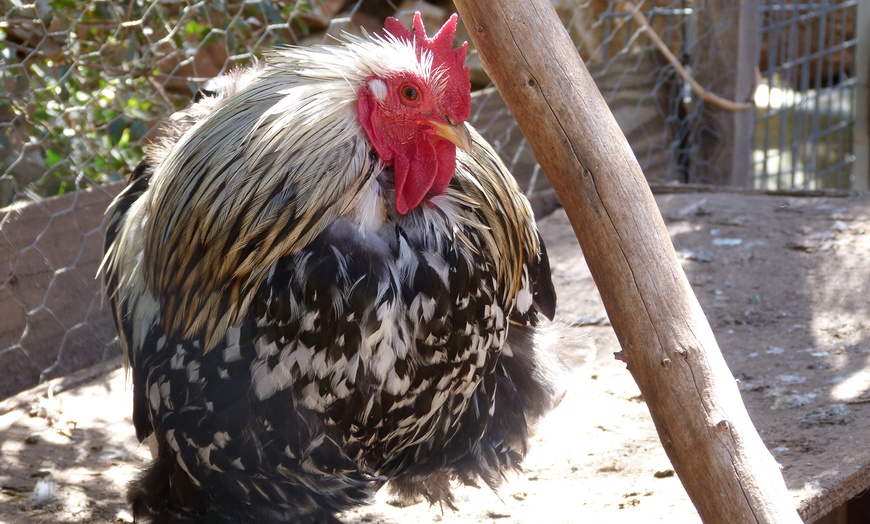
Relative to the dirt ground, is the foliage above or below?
above

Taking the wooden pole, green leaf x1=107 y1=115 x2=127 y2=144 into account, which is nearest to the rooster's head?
the wooden pole

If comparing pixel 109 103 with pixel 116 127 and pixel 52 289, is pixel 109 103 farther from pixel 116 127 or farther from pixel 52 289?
pixel 52 289

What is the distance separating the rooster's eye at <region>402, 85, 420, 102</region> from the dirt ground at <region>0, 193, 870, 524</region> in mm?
1023

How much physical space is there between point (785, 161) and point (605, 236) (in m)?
6.54

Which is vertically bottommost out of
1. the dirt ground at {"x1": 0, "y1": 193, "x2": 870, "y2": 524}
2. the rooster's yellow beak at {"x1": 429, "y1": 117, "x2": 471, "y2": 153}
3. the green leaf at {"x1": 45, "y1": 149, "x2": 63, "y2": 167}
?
the dirt ground at {"x1": 0, "y1": 193, "x2": 870, "y2": 524}

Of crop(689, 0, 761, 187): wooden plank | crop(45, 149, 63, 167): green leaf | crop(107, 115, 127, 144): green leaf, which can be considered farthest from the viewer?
crop(689, 0, 761, 187): wooden plank

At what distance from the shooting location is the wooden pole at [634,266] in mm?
1673

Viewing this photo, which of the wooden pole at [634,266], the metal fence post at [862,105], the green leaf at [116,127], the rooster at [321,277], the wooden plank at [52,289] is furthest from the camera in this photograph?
the metal fence post at [862,105]

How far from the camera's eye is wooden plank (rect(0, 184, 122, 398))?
339cm

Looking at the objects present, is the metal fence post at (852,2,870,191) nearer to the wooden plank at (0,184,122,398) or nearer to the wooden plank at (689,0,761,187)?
the wooden plank at (689,0,761,187)

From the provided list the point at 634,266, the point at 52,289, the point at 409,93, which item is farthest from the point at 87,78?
the point at 634,266

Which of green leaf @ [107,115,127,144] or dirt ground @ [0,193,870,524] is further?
green leaf @ [107,115,127,144]

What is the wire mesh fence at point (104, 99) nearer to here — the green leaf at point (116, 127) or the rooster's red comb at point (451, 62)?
the green leaf at point (116, 127)

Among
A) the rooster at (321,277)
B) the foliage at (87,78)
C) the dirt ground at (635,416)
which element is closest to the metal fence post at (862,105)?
the dirt ground at (635,416)
